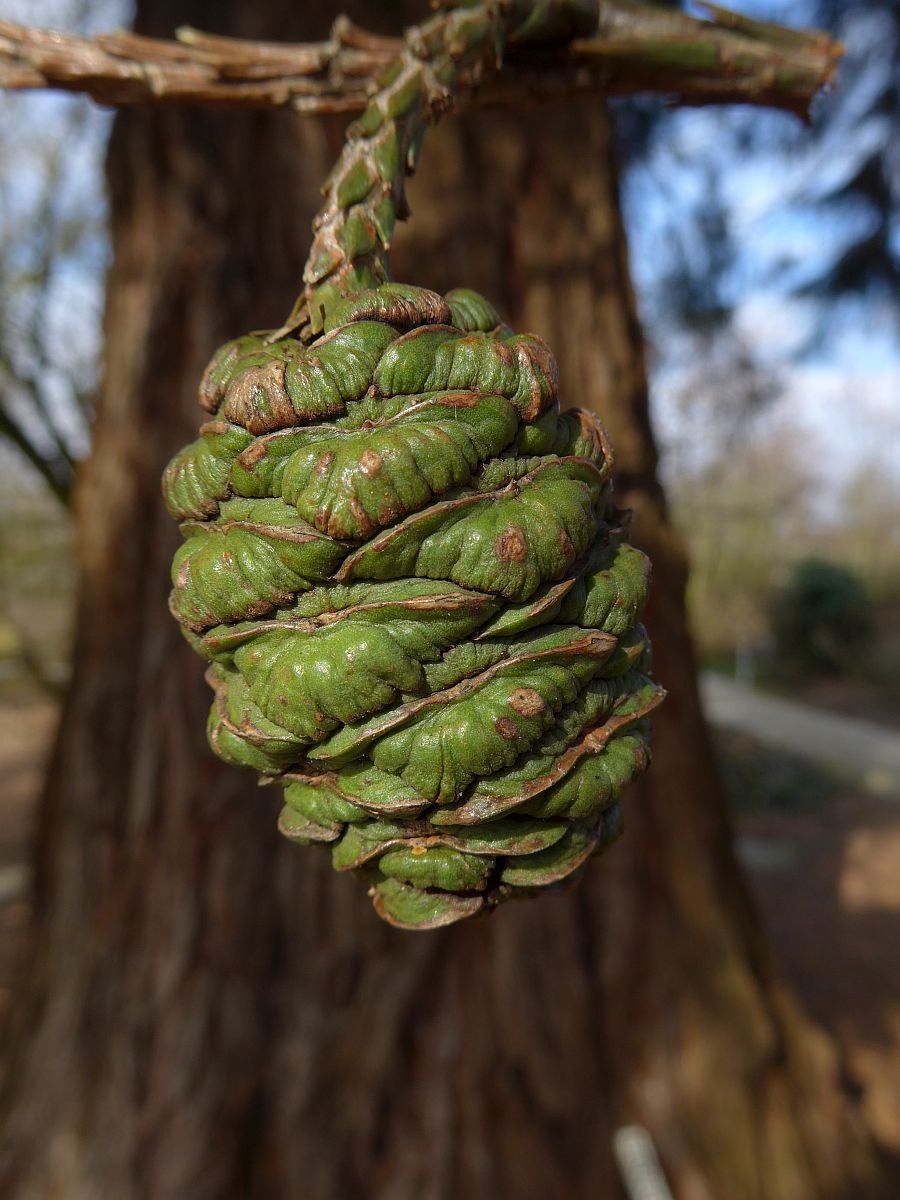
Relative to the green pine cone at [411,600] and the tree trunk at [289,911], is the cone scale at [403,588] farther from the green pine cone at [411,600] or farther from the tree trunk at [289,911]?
the tree trunk at [289,911]

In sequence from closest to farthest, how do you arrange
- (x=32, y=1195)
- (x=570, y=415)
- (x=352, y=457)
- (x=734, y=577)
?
(x=352, y=457), (x=570, y=415), (x=32, y=1195), (x=734, y=577)

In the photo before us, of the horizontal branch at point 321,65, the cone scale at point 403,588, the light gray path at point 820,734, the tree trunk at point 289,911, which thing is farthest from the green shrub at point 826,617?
the cone scale at point 403,588

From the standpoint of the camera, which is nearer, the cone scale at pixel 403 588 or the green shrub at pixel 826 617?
the cone scale at pixel 403 588

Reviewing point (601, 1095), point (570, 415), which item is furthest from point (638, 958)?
point (570, 415)

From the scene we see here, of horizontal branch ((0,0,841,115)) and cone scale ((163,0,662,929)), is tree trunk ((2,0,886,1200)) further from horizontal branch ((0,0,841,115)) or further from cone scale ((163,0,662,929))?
cone scale ((163,0,662,929))

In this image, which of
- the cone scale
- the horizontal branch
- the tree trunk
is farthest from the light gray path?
the cone scale

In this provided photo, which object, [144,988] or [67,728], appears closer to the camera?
[144,988]

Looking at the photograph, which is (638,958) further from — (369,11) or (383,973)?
(369,11)
